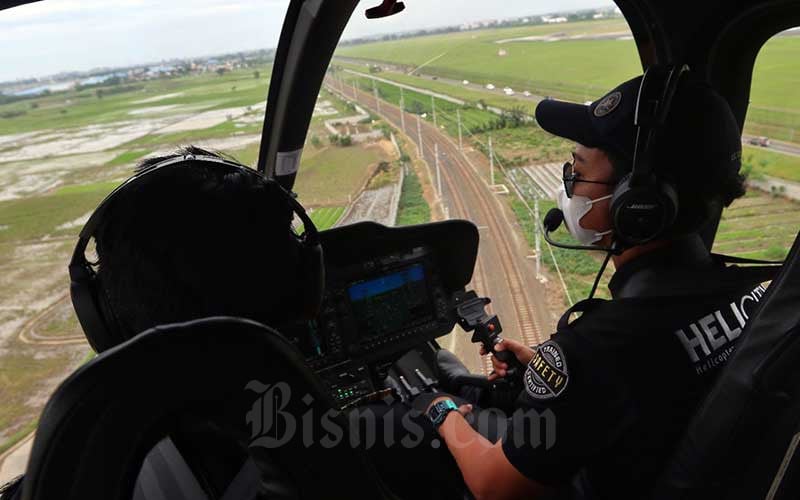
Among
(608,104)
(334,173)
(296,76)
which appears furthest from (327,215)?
(608,104)

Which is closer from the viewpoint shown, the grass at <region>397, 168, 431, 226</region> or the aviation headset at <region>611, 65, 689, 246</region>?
the aviation headset at <region>611, 65, 689, 246</region>

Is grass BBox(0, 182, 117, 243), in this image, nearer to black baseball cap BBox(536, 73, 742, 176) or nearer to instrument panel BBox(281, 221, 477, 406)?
instrument panel BBox(281, 221, 477, 406)

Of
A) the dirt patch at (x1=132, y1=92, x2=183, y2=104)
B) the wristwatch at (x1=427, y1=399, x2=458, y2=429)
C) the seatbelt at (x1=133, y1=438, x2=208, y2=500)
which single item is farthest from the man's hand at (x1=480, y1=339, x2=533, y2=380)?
the dirt patch at (x1=132, y1=92, x2=183, y2=104)

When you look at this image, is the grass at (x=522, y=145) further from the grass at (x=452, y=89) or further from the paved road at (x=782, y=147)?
the paved road at (x=782, y=147)

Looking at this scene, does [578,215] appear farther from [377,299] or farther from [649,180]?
[377,299]

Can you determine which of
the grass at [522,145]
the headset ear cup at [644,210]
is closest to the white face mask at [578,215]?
the headset ear cup at [644,210]

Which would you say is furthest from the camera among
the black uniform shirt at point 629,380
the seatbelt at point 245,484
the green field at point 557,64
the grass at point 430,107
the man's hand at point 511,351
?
the grass at point 430,107

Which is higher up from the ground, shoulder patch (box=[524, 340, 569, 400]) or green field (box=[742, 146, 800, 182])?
green field (box=[742, 146, 800, 182])
